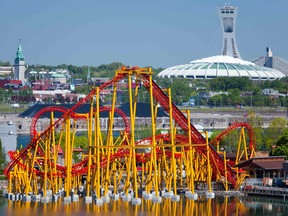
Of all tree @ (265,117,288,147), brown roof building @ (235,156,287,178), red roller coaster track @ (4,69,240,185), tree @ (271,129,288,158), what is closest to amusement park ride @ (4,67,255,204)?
red roller coaster track @ (4,69,240,185)

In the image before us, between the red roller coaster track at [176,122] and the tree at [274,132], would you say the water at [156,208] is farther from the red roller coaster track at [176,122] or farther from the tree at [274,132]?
the tree at [274,132]

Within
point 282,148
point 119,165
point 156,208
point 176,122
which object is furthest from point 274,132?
point 156,208

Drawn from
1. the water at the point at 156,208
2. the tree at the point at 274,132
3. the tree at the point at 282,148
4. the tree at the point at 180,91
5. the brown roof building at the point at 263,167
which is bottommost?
the water at the point at 156,208

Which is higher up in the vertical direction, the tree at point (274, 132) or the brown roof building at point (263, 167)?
the tree at point (274, 132)

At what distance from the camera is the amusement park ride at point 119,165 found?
54.8 m

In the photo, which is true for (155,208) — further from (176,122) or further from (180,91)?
(180,91)

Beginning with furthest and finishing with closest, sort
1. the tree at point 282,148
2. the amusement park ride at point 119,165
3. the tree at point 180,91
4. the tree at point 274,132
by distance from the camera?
the tree at point 180,91 < the tree at point 274,132 < the tree at point 282,148 < the amusement park ride at point 119,165

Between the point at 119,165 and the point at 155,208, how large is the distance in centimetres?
1117

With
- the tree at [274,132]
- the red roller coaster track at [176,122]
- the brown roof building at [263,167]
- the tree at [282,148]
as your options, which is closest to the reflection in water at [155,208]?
the red roller coaster track at [176,122]

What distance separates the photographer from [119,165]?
206 ft

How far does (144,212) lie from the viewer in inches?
1983

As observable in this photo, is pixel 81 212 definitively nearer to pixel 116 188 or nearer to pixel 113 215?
pixel 113 215

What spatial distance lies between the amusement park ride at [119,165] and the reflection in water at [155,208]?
0.59m

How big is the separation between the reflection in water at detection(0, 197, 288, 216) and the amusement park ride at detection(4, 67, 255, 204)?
1.94 ft
